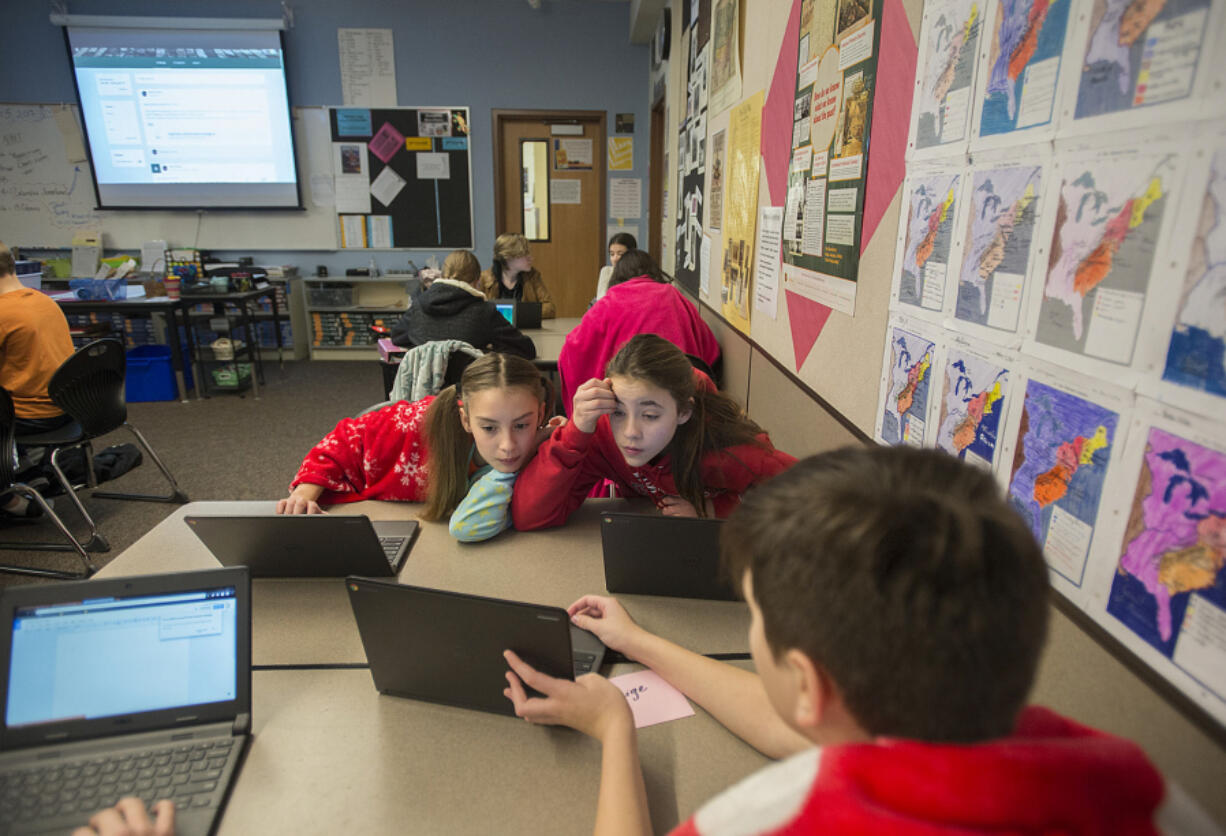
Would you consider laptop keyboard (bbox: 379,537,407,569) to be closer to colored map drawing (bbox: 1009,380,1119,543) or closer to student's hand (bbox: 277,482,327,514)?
student's hand (bbox: 277,482,327,514)

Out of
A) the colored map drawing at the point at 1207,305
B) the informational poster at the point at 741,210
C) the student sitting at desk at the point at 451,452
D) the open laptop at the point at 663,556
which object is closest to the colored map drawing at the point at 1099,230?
the colored map drawing at the point at 1207,305

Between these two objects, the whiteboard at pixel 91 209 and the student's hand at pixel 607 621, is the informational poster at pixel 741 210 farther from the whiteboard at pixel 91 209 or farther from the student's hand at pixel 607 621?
the whiteboard at pixel 91 209

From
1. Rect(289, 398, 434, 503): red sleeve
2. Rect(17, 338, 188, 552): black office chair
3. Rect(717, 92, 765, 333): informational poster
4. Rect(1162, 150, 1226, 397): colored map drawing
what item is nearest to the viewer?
Rect(1162, 150, 1226, 397): colored map drawing

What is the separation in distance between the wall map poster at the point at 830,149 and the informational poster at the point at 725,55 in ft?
2.59

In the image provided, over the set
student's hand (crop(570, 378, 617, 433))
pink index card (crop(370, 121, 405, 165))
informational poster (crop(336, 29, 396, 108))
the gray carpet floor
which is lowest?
the gray carpet floor

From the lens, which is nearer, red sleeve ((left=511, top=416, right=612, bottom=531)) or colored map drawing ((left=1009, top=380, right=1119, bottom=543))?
colored map drawing ((left=1009, top=380, right=1119, bottom=543))

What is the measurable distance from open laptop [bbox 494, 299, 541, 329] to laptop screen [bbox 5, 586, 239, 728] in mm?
2911

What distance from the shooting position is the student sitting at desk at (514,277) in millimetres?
4391

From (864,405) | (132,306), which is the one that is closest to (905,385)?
(864,405)

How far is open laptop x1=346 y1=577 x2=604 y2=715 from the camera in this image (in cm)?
82

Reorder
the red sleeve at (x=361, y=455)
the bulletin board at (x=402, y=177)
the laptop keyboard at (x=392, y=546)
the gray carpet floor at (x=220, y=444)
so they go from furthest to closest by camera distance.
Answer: the bulletin board at (x=402, y=177) → the gray carpet floor at (x=220, y=444) → the red sleeve at (x=361, y=455) → the laptop keyboard at (x=392, y=546)

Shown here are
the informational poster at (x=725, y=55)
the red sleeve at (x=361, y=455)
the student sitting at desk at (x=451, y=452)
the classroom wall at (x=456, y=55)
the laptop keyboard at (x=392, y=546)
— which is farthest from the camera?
the classroom wall at (x=456, y=55)

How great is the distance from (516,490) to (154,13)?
6.36 meters

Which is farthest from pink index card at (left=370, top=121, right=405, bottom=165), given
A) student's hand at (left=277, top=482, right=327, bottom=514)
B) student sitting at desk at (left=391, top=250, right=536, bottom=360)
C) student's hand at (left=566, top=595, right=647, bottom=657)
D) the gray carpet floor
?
student's hand at (left=566, top=595, right=647, bottom=657)
